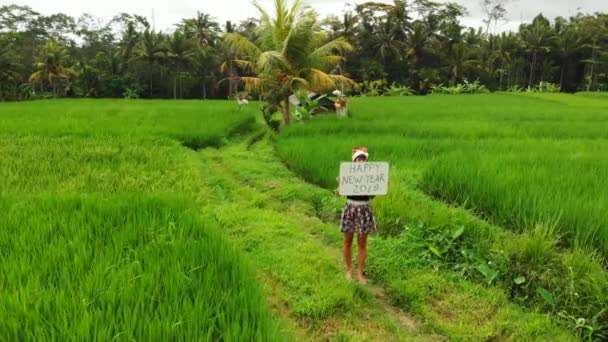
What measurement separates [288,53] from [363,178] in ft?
29.5

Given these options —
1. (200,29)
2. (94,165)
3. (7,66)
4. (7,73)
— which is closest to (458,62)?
(200,29)

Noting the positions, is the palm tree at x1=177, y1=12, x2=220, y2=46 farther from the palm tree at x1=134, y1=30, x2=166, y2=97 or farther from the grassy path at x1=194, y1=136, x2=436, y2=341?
the grassy path at x1=194, y1=136, x2=436, y2=341

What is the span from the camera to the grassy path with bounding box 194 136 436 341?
2994 millimetres

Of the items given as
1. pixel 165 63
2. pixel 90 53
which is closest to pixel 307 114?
pixel 165 63

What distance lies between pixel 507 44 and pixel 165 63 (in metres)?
27.4

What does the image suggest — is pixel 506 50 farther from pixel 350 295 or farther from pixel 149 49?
pixel 350 295

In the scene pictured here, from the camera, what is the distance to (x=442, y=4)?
4019 centimetres

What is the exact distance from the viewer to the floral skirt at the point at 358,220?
347cm

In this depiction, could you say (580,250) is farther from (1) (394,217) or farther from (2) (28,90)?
(2) (28,90)

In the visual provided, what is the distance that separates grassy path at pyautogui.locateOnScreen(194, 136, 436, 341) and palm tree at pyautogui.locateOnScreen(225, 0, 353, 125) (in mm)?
5133

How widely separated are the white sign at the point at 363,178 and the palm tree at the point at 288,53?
27.6ft

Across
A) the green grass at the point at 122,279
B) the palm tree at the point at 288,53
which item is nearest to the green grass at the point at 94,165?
the green grass at the point at 122,279

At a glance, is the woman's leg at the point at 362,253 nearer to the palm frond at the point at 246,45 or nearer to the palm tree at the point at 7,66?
the palm frond at the point at 246,45

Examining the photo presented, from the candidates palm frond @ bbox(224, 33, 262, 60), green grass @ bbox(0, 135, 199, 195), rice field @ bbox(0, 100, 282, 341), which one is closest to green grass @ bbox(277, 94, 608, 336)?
rice field @ bbox(0, 100, 282, 341)
